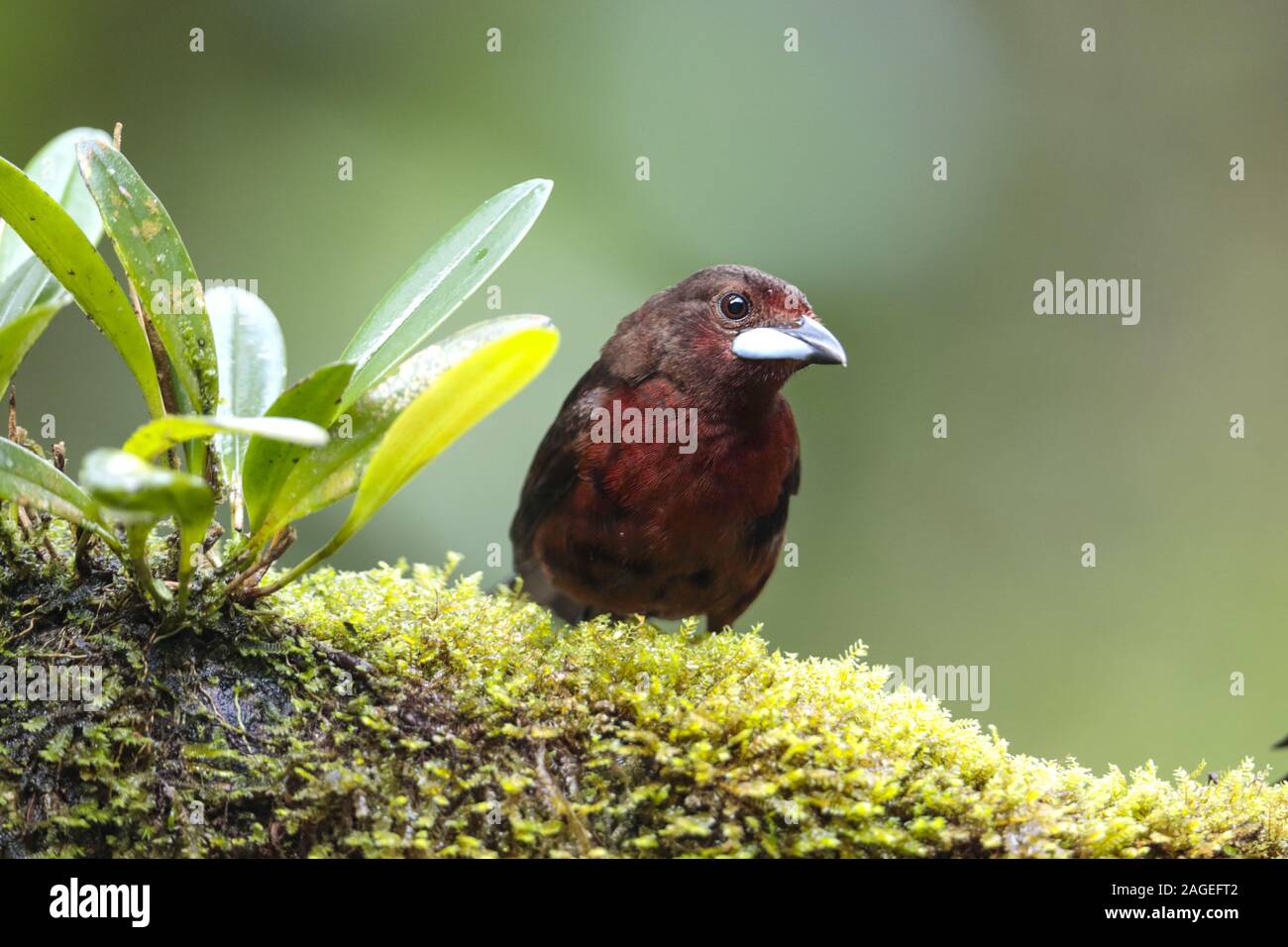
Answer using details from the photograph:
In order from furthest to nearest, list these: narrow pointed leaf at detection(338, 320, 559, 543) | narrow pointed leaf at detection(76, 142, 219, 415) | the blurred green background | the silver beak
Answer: the blurred green background → the silver beak → narrow pointed leaf at detection(76, 142, 219, 415) → narrow pointed leaf at detection(338, 320, 559, 543)

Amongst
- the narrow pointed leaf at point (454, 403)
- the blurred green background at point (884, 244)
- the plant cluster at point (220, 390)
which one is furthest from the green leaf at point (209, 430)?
the blurred green background at point (884, 244)

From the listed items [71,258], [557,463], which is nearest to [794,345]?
[557,463]

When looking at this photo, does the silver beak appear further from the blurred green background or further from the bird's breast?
the blurred green background

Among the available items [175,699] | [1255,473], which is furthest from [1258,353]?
[175,699]

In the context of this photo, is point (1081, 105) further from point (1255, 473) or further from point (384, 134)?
point (384, 134)

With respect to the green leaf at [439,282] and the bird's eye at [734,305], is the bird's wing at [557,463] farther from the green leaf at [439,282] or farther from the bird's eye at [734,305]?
the green leaf at [439,282]

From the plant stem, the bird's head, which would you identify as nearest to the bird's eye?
the bird's head
